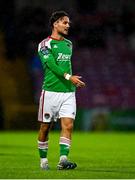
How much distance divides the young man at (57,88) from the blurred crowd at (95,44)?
18.2 meters

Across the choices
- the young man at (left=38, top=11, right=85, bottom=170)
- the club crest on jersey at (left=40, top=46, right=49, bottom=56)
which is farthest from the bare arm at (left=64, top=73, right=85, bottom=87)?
the club crest on jersey at (left=40, top=46, right=49, bottom=56)

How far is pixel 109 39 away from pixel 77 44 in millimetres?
1491

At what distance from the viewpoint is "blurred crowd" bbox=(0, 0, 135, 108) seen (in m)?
29.6

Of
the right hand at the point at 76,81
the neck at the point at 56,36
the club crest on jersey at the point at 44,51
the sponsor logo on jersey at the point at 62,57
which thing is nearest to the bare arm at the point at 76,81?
the right hand at the point at 76,81

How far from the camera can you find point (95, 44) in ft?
102

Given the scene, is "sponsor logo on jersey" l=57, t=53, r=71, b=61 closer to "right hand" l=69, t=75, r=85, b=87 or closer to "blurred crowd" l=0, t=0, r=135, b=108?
"right hand" l=69, t=75, r=85, b=87

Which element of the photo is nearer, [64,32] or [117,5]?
[64,32]

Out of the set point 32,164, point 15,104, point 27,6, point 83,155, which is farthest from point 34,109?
point 32,164

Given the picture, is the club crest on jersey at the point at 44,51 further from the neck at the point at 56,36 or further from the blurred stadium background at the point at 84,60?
the blurred stadium background at the point at 84,60

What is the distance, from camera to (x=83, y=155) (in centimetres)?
1442

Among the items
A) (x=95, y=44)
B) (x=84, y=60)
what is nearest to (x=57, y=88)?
(x=84, y=60)

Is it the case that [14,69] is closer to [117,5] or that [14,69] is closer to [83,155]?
[117,5]

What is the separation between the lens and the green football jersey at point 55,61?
10.3m

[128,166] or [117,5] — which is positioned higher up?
[117,5]
